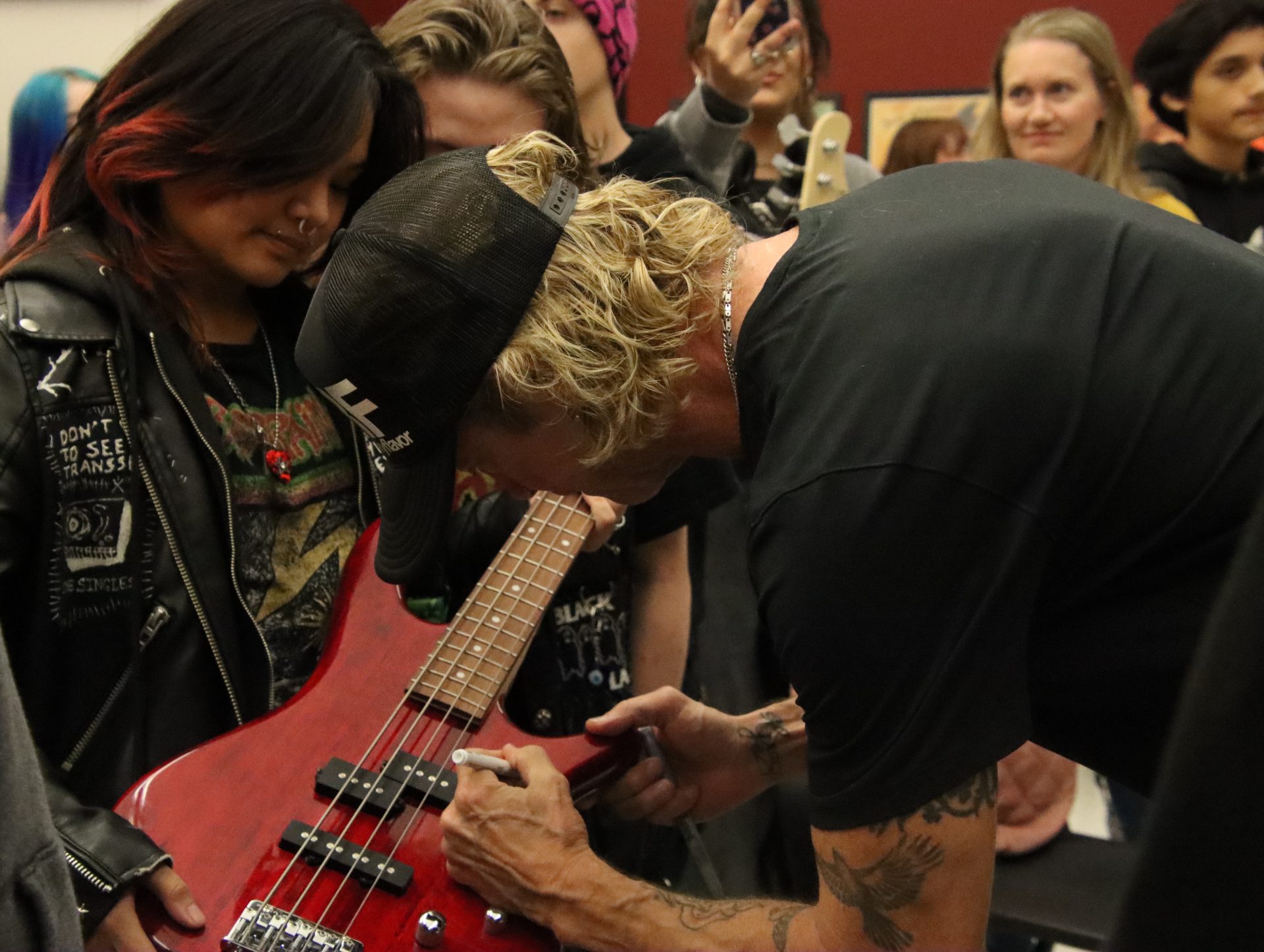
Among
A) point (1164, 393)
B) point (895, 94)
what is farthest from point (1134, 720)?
point (895, 94)

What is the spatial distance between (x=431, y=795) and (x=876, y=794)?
60cm

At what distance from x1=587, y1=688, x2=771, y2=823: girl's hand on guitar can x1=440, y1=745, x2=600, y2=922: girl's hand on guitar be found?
0.60 feet

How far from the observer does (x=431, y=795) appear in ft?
4.63

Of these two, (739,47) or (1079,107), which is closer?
(739,47)

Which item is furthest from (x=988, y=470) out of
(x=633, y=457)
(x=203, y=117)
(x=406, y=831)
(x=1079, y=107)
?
(x=1079, y=107)

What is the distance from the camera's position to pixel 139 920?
4.09 ft

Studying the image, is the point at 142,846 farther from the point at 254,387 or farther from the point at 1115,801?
the point at 1115,801

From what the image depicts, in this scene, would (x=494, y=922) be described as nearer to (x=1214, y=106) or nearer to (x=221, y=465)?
(x=221, y=465)

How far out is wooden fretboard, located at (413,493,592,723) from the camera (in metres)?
1.53

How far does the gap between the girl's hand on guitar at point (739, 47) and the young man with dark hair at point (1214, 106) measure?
1.31 m

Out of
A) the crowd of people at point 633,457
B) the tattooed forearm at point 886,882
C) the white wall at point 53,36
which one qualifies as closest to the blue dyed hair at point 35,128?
the white wall at point 53,36

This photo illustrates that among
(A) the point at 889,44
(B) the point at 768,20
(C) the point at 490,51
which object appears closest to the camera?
(C) the point at 490,51

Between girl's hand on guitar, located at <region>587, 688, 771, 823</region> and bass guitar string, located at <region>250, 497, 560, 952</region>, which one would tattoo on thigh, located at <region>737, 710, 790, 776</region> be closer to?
girl's hand on guitar, located at <region>587, 688, 771, 823</region>

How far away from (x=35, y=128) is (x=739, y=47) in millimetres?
1796
